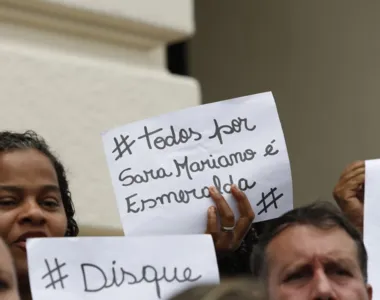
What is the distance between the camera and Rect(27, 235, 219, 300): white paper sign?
167 cm

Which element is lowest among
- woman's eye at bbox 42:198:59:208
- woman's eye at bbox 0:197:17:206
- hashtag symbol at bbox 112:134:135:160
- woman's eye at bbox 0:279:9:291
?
woman's eye at bbox 0:279:9:291

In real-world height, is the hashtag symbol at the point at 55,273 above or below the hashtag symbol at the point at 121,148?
below

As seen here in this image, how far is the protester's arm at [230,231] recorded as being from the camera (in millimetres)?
1922

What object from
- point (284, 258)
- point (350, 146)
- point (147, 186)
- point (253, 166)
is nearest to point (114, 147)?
point (147, 186)

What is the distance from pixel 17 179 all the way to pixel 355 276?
0.55 meters

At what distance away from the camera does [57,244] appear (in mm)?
1685

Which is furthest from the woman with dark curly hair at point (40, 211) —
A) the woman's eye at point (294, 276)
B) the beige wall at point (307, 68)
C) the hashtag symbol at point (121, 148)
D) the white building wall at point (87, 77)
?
the beige wall at point (307, 68)

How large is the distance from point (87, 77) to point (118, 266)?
112 cm

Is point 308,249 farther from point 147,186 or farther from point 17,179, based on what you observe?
point 17,179

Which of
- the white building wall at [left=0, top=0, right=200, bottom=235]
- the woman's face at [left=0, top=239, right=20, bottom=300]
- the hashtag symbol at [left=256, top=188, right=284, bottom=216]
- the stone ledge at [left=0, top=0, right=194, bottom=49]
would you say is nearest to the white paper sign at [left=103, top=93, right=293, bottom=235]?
the hashtag symbol at [left=256, top=188, right=284, bottom=216]

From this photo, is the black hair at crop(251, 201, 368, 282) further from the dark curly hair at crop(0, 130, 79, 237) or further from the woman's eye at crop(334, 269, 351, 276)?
the dark curly hair at crop(0, 130, 79, 237)

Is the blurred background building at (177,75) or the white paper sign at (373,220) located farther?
the blurred background building at (177,75)

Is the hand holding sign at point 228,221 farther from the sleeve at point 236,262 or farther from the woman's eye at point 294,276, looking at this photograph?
the woman's eye at point 294,276

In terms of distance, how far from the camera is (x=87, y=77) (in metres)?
2.76
